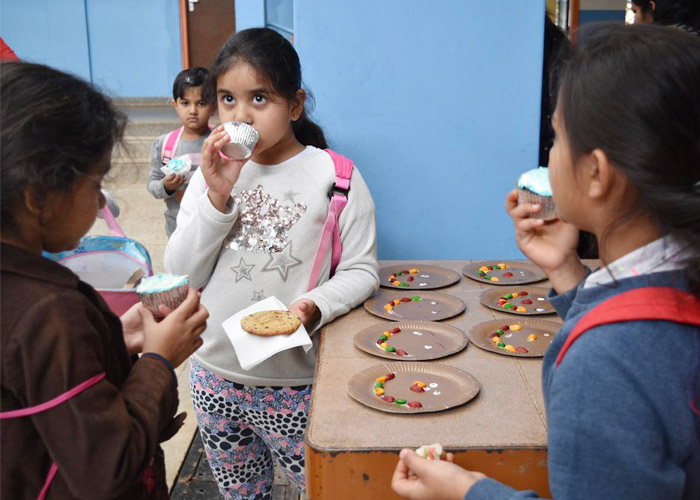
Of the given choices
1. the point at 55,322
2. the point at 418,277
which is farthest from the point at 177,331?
the point at 418,277

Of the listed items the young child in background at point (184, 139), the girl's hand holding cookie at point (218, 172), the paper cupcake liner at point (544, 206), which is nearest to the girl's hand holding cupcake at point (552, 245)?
the paper cupcake liner at point (544, 206)

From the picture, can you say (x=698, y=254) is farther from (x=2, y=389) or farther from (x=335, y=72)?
(x=335, y=72)

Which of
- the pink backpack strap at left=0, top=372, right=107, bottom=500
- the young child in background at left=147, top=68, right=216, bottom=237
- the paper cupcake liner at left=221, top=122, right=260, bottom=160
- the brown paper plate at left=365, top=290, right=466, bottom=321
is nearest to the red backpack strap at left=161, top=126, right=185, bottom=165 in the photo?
the young child in background at left=147, top=68, right=216, bottom=237

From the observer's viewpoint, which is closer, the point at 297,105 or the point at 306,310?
the point at 306,310

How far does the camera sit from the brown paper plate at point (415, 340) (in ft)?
5.98

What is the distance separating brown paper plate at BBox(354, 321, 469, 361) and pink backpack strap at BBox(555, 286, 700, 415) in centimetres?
68

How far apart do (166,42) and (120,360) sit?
7.77 m

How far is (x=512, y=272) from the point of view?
8.27 ft

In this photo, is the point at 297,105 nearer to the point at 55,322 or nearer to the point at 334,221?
the point at 334,221

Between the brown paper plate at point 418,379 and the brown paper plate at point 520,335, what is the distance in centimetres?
19

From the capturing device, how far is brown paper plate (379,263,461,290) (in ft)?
7.77

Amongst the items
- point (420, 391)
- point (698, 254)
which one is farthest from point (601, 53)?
point (420, 391)

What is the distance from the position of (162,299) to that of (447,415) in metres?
0.70

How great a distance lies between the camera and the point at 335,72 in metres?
3.12
